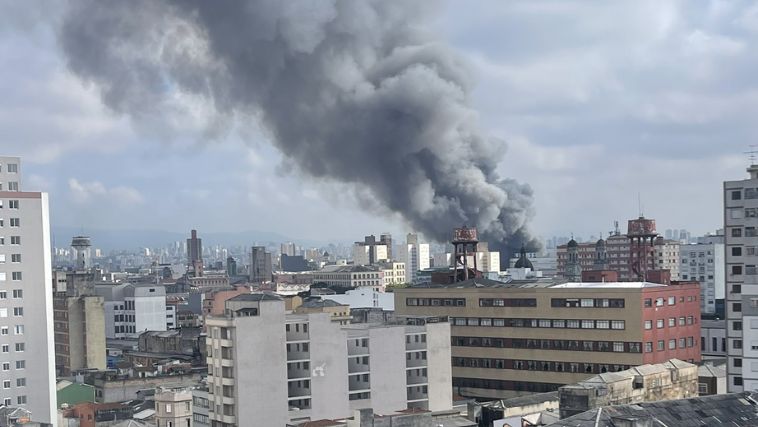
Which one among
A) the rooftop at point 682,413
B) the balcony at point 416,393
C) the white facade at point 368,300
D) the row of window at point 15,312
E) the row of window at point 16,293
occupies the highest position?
the row of window at point 16,293

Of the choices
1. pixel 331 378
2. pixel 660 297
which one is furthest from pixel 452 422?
pixel 660 297

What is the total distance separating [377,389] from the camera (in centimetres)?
5581

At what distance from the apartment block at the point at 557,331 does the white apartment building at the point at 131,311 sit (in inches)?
2070

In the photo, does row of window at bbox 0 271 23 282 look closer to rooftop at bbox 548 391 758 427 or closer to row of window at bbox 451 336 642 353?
row of window at bbox 451 336 642 353

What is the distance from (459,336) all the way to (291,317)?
19.4m

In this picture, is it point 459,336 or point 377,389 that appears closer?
point 377,389

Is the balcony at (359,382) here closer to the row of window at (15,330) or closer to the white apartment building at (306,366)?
the white apartment building at (306,366)

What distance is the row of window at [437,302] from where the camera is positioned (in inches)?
2781

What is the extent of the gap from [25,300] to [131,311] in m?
55.6

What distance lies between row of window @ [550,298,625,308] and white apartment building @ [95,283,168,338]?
6102 cm

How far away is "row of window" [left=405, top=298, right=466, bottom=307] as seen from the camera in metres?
70.6

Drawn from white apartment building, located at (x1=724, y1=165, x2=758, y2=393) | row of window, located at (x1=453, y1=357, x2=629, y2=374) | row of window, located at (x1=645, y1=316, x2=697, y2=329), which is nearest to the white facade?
row of window, located at (x1=453, y1=357, x2=629, y2=374)

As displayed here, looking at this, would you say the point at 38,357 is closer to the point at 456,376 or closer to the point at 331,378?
the point at 331,378

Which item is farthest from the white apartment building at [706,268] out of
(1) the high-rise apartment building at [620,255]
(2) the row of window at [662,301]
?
(2) the row of window at [662,301]
